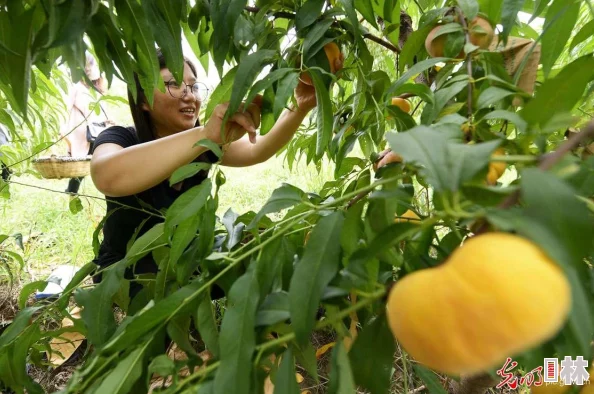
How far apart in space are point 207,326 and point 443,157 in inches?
10.2

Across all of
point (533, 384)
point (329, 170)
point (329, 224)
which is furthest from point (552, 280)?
point (329, 170)

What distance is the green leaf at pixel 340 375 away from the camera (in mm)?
280

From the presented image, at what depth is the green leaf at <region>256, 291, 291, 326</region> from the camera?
0.30 m

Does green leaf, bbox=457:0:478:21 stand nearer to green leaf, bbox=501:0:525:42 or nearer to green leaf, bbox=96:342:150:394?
green leaf, bbox=501:0:525:42

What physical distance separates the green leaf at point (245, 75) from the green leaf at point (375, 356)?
26cm

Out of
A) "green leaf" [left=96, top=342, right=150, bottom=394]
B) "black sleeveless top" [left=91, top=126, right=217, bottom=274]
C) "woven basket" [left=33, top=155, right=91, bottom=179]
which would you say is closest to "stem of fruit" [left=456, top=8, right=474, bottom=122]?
"green leaf" [left=96, top=342, right=150, bottom=394]

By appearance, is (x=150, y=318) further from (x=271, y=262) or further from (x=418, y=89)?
(x=418, y=89)

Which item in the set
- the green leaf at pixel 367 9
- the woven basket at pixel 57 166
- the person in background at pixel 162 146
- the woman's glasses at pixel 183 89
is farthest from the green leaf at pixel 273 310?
the woven basket at pixel 57 166

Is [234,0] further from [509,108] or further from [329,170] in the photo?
[329,170]

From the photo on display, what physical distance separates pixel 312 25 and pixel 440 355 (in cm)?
43

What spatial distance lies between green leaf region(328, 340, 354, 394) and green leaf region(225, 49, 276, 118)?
10.7 inches

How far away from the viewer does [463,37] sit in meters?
0.44

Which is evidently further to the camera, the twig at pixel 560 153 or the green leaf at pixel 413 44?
the green leaf at pixel 413 44

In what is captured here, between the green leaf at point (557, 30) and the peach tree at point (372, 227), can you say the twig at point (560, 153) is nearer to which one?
the peach tree at point (372, 227)
